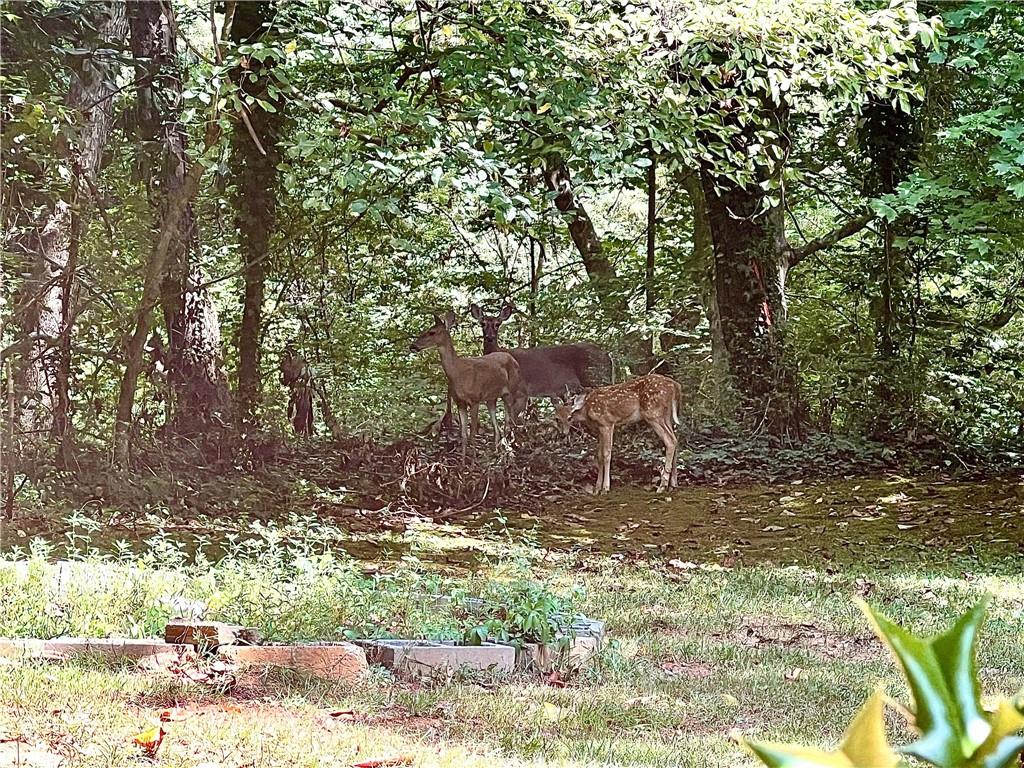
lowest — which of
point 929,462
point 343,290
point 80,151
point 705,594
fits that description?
point 705,594

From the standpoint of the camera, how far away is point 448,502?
5.83 meters

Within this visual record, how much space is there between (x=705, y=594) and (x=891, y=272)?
2.75 m

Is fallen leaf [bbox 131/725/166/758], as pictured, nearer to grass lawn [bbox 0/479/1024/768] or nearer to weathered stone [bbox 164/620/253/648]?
grass lawn [bbox 0/479/1024/768]

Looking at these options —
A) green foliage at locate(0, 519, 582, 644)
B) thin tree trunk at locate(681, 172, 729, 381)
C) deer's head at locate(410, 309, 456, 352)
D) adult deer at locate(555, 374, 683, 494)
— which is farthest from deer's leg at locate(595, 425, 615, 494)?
green foliage at locate(0, 519, 582, 644)

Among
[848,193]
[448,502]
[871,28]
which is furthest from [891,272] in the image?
[448,502]

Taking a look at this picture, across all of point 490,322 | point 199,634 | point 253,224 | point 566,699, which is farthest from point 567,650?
point 253,224

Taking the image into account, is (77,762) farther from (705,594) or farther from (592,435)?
(592,435)

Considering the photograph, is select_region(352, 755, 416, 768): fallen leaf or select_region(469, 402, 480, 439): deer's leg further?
select_region(469, 402, 480, 439): deer's leg

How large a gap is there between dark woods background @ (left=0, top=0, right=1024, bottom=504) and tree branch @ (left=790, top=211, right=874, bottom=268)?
0.02 meters

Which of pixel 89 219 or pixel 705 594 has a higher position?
pixel 89 219

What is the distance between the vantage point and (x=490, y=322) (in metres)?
6.12

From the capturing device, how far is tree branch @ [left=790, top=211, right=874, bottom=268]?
648 centimetres

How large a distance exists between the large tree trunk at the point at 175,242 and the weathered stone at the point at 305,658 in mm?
3248

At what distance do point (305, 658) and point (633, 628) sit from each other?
1290 millimetres
